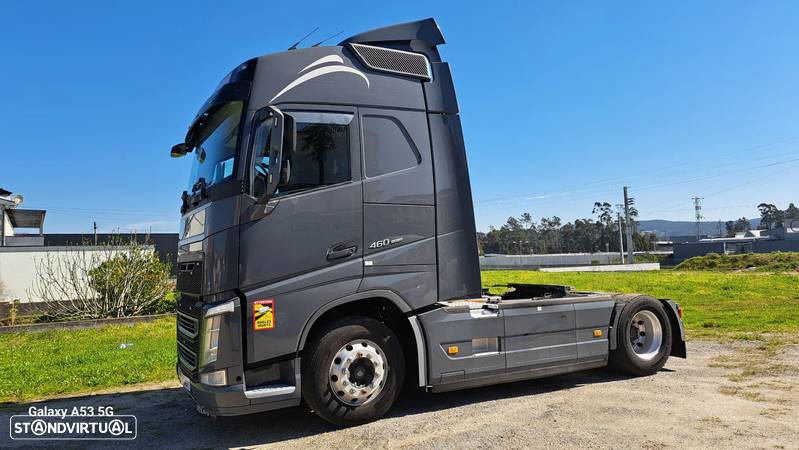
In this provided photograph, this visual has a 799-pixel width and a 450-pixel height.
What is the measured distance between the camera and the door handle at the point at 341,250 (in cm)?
485

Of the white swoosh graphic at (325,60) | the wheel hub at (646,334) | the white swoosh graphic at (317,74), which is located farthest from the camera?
the wheel hub at (646,334)

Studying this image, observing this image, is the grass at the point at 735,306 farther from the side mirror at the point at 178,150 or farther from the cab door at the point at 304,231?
the side mirror at the point at 178,150

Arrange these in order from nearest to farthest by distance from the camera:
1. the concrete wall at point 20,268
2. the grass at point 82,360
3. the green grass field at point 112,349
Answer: the grass at point 82,360 → the green grass field at point 112,349 → the concrete wall at point 20,268

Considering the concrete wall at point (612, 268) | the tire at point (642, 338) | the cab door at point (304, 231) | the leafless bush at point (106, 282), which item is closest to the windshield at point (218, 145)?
the cab door at point (304, 231)

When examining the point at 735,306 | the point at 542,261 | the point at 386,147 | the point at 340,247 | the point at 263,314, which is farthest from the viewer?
the point at 542,261

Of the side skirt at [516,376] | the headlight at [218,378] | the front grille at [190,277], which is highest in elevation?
the front grille at [190,277]

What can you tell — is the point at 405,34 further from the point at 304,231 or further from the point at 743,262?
the point at 743,262

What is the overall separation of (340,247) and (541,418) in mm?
Result: 2631

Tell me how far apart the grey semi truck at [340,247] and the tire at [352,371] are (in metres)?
0.01

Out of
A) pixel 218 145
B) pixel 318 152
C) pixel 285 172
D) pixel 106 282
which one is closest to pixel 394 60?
pixel 318 152

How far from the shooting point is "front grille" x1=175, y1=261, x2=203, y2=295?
→ 4.66m

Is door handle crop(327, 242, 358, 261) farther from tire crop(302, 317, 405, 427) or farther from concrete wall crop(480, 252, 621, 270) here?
concrete wall crop(480, 252, 621, 270)

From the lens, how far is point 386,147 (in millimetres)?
5297

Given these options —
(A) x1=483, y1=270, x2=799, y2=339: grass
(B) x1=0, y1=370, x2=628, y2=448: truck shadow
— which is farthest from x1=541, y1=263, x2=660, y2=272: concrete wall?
(B) x1=0, y1=370, x2=628, y2=448: truck shadow
